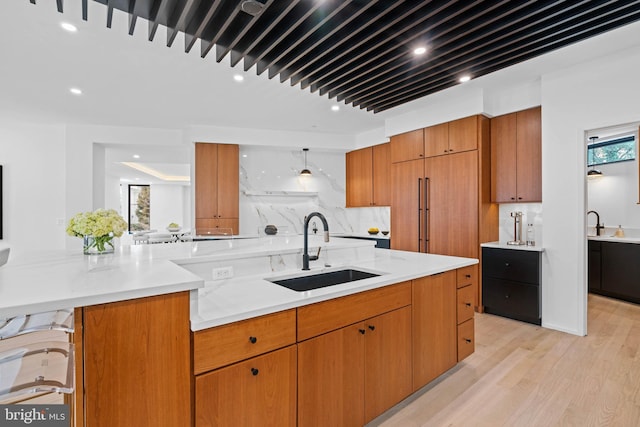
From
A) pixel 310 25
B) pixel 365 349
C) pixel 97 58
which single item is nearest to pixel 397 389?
pixel 365 349

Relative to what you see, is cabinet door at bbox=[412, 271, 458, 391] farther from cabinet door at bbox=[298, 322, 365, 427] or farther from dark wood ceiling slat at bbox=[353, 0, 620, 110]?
dark wood ceiling slat at bbox=[353, 0, 620, 110]

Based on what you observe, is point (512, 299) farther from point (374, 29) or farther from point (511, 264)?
point (374, 29)

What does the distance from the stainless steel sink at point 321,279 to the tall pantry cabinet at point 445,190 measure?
7.24 ft

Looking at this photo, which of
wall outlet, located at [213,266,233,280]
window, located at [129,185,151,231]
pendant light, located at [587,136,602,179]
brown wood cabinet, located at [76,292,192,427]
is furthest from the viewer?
window, located at [129,185,151,231]

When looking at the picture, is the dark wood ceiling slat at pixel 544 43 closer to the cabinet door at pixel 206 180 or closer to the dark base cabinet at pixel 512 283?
the dark base cabinet at pixel 512 283

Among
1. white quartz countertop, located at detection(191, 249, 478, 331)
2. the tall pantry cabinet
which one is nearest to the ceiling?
the tall pantry cabinet

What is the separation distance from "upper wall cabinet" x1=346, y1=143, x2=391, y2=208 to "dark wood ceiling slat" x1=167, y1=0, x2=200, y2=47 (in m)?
3.93

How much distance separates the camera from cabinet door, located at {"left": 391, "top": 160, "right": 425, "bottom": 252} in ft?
14.5

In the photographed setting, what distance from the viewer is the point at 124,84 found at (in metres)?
3.48

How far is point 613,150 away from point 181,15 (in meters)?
6.13

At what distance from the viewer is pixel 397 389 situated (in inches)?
74.5

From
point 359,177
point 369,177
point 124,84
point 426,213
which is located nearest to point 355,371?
point 426,213

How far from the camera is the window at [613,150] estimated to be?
15.1 ft

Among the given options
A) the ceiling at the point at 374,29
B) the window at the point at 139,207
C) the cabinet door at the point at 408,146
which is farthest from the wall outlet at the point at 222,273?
the window at the point at 139,207
